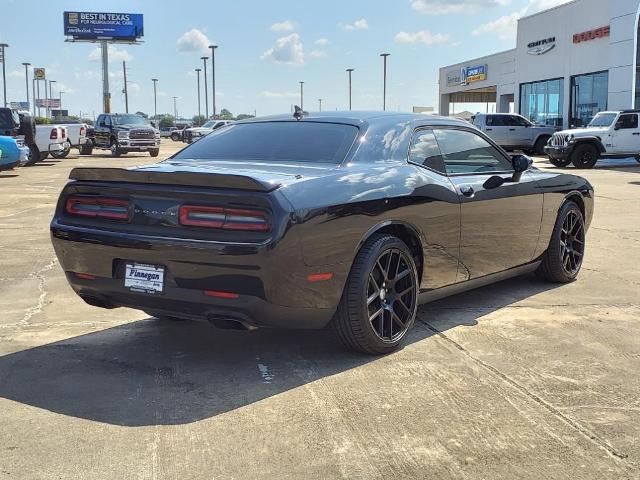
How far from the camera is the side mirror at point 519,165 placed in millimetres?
5633

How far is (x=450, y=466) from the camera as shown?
2998mm

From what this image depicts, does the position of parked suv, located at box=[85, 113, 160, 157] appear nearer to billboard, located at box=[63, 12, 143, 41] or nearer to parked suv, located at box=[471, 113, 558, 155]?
parked suv, located at box=[471, 113, 558, 155]

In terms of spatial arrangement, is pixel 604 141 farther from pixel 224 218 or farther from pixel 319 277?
pixel 224 218

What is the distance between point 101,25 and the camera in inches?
2832

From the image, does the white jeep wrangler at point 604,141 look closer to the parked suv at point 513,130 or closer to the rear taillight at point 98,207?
the parked suv at point 513,130

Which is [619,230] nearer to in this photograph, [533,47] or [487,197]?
[487,197]

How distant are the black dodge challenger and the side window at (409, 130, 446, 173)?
1 centimetres

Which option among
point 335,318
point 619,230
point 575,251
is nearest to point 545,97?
point 619,230

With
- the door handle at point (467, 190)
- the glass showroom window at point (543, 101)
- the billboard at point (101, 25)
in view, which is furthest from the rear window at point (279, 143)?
the billboard at point (101, 25)

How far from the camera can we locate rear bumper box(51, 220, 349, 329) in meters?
3.73

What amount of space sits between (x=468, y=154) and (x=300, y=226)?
2.12 metres

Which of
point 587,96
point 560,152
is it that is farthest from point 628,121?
point 587,96

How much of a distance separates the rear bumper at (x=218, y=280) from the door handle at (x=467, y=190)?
1380 mm

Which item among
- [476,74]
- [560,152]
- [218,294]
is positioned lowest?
[218,294]
